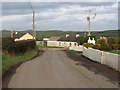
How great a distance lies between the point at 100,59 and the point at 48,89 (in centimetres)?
1781

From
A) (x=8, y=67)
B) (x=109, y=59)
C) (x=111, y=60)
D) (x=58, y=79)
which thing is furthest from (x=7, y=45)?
(x=58, y=79)

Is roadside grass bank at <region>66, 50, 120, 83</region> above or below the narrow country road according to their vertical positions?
below

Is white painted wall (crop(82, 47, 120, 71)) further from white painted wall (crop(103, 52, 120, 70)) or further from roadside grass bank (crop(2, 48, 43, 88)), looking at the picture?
roadside grass bank (crop(2, 48, 43, 88))

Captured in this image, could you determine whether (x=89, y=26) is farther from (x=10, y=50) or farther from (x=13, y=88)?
(x=13, y=88)

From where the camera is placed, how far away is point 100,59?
30047mm

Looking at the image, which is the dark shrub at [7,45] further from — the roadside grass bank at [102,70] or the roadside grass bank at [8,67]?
the roadside grass bank at [102,70]

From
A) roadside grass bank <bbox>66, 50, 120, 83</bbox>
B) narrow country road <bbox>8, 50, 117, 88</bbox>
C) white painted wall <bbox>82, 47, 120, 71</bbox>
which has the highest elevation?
white painted wall <bbox>82, 47, 120, 71</bbox>

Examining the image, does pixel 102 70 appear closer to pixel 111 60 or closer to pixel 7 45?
pixel 111 60

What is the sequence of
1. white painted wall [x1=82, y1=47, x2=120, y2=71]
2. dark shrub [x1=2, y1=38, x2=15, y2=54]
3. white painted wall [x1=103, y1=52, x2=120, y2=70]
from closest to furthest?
white painted wall [x1=82, y1=47, x2=120, y2=71] → white painted wall [x1=103, y1=52, x2=120, y2=70] → dark shrub [x1=2, y1=38, x2=15, y2=54]

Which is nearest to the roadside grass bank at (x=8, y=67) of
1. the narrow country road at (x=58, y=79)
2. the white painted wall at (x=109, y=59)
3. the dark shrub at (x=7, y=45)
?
the narrow country road at (x=58, y=79)

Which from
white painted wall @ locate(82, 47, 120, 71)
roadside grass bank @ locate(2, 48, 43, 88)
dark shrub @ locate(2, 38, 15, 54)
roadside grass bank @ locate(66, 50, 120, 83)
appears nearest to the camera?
roadside grass bank @ locate(2, 48, 43, 88)

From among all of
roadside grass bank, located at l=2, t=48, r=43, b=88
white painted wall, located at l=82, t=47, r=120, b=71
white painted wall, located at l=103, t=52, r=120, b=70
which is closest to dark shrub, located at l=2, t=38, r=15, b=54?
roadside grass bank, located at l=2, t=48, r=43, b=88

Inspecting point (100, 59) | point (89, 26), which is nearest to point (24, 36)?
point (89, 26)

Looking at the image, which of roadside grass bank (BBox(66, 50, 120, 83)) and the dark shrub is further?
the dark shrub
